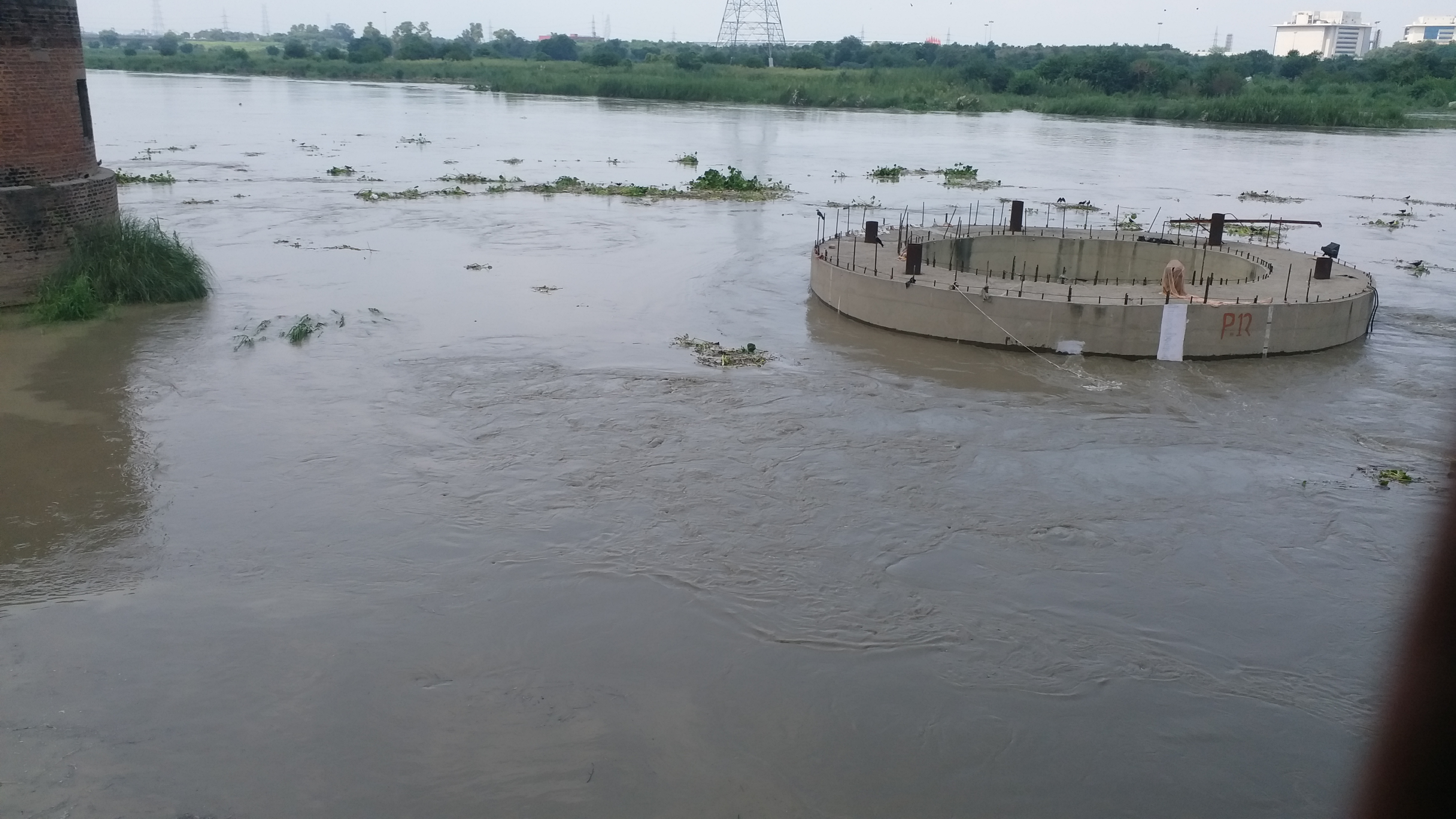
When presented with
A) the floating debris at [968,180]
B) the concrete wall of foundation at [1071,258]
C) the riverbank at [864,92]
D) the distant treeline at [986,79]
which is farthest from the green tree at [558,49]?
the concrete wall of foundation at [1071,258]

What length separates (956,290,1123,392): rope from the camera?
16750 millimetres

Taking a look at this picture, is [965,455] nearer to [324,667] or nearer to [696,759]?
[696,759]

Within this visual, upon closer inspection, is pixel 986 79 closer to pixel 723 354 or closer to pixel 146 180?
pixel 146 180

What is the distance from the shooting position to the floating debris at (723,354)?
17375 mm

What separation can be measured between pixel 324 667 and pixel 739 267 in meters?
17.0

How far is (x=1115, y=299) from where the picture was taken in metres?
18.7

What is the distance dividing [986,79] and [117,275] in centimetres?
8243

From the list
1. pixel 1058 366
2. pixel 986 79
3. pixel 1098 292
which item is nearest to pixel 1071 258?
pixel 1098 292

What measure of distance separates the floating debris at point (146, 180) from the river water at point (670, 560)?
46.0ft

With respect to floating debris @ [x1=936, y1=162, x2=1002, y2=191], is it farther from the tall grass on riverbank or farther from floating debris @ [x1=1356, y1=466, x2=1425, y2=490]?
floating debris @ [x1=1356, y1=466, x2=1425, y2=490]

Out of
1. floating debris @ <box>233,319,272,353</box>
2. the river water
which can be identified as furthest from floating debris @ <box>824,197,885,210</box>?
floating debris @ <box>233,319,272,353</box>

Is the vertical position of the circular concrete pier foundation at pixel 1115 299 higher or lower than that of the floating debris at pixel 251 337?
higher

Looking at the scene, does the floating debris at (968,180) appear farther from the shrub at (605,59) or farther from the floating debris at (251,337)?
the shrub at (605,59)

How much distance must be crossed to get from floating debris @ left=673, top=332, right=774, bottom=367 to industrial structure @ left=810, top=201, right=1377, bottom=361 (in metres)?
2.77
